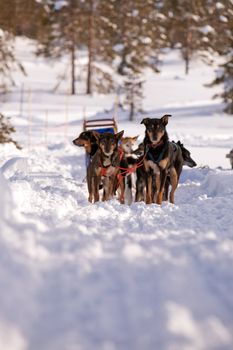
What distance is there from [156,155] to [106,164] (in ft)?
2.63

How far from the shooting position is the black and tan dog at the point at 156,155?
8070 mm

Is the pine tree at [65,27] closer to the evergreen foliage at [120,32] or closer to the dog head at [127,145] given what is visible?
the evergreen foliage at [120,32]

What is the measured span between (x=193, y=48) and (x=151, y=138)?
46.0 m

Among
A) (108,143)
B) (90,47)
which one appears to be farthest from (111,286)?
(90,47)

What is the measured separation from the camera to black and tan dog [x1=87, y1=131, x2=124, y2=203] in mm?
8094

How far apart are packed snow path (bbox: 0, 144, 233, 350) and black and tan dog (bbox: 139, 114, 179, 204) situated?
3041 mm

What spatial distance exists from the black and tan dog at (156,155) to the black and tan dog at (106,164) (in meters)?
0.46

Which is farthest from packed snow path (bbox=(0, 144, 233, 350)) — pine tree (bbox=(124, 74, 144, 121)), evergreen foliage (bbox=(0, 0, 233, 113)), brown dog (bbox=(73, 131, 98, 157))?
pine tree (bbox=(124, 74, 144, 121))

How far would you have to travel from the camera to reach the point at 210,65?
5272 cm

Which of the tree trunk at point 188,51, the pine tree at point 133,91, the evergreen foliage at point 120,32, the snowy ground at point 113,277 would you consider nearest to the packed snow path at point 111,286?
the snowy ground at point 113,277

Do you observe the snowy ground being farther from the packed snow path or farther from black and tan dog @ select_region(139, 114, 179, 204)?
black and tan dog @ select_region(139, 114, 179, 204)

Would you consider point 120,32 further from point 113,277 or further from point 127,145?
point 113,277

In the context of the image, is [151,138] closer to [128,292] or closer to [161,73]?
[128,292]

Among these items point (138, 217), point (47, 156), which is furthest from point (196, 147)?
point (138, 217)
